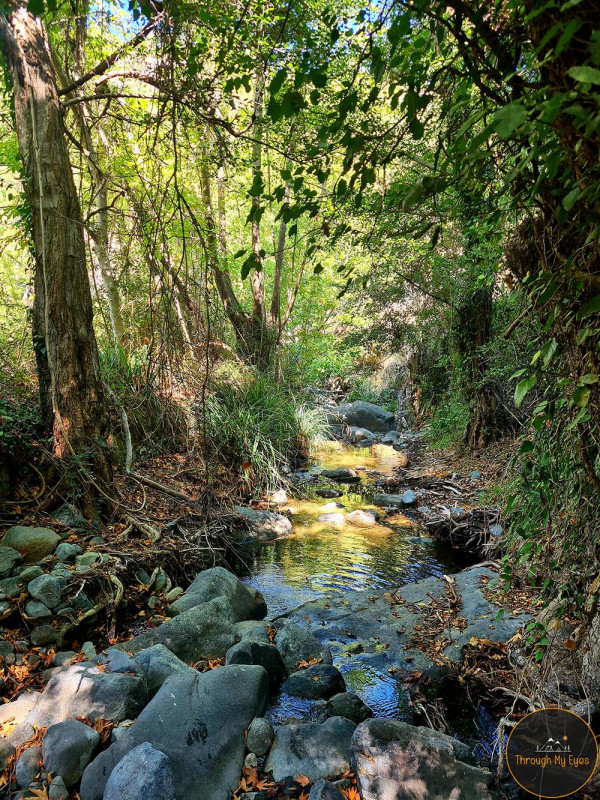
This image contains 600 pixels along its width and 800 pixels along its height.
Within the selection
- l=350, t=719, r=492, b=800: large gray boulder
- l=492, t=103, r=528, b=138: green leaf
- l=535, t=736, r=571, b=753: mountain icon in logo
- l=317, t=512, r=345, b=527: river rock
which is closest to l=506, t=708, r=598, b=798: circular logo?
l=535, t=736, r=571, b=753: mountain icon in logo

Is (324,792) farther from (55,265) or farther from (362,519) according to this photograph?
(362,519)

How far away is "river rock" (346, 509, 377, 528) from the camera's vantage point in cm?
703

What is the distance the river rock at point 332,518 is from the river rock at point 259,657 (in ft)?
12.1

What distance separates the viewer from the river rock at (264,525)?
21.6 feet

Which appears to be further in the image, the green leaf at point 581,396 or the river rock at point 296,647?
the river rock at point 296,647

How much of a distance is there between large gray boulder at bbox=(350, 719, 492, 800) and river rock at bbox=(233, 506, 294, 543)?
13.4ft

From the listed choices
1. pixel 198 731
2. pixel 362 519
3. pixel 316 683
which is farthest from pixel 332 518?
pixel 198 731

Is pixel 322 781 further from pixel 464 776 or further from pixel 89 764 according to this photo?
pixel 89 764

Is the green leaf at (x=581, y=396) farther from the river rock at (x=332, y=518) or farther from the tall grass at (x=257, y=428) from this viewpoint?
the river rock at (x=332, y=518)

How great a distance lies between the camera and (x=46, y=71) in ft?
14.0

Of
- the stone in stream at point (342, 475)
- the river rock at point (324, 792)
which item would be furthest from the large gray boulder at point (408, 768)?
the stone in stream at point (342, 475)

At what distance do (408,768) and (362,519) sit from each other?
485cm

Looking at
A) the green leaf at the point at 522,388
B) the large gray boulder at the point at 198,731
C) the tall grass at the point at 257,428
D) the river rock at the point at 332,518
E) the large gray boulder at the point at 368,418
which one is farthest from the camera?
the large gray boulder at the point at 368,418

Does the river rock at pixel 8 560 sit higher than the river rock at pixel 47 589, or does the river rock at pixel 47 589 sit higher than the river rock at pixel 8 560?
the river rock at pixel 8 560
